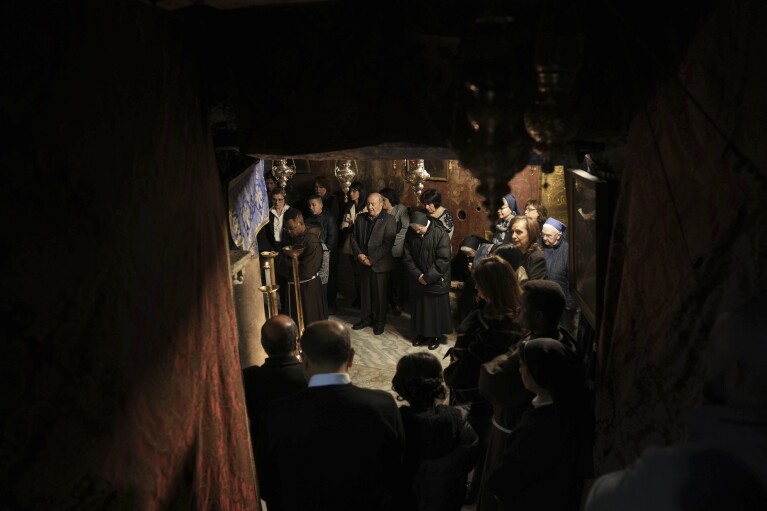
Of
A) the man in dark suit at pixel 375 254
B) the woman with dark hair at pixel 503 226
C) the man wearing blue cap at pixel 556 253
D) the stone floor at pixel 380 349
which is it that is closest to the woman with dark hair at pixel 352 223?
the stone floor at pixel 380 349

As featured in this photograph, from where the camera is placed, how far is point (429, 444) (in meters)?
2.82

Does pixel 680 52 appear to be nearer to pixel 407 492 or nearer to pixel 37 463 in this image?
pixel 407 492

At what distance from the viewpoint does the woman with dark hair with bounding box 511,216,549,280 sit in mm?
5762

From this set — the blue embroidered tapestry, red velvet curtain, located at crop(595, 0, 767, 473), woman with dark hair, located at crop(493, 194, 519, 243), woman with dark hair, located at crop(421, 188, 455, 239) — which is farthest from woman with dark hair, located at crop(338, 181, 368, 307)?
red velvet curtain, located at crop(595, 0, 767, 473)

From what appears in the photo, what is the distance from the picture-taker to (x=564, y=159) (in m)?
3.32

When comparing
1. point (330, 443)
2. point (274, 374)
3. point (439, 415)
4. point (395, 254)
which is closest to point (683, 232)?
point (439, 415)

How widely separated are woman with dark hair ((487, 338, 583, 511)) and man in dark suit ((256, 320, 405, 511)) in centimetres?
47

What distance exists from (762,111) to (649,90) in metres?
0.67

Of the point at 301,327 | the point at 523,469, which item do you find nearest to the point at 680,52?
the point at 523,469

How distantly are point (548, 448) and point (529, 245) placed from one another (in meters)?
3.46

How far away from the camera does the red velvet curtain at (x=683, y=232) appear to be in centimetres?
181

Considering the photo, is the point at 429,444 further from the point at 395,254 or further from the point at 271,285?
the point at 395,254

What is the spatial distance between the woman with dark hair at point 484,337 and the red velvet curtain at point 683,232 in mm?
1079

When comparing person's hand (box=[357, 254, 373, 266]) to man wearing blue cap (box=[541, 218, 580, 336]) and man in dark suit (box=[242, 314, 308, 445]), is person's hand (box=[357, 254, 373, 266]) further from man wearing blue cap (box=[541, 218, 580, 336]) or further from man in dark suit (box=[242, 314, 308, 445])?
man in dark suit (box=[242, 314, 308, 445])
